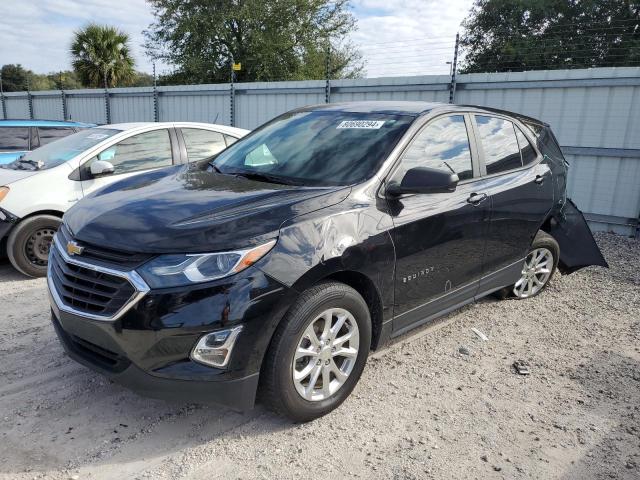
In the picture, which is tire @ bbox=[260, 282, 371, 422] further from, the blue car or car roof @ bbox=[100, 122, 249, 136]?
the blue car

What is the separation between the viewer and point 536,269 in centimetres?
489

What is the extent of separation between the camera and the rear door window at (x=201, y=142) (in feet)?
20.2

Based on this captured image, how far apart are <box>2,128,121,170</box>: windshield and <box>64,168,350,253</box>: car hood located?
2.55 meters

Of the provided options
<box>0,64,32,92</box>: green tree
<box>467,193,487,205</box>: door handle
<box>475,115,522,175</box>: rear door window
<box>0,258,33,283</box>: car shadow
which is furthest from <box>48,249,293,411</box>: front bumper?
<box>0,64,32,92</box>: green tree

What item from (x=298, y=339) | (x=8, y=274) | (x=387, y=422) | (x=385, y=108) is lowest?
(x=8, y=274)

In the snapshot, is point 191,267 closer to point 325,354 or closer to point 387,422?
point 325,354

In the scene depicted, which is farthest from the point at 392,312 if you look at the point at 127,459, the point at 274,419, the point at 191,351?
the point at 127,459

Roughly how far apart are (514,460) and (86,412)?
2.36 m

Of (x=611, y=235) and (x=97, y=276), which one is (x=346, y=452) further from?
(x=611, y=235)

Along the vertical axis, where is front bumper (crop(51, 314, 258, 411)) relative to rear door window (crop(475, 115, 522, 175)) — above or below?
below

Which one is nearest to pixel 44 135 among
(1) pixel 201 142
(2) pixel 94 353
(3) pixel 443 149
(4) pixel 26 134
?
(4) pixel 26 134

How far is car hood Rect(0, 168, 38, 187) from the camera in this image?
16.9 feet

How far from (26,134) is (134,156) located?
3605 mm

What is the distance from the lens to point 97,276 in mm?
2555
